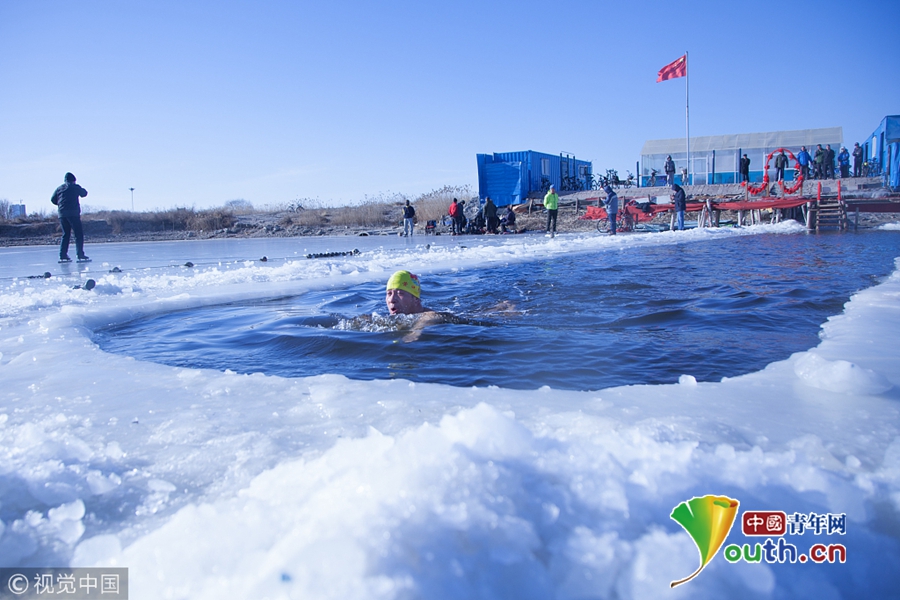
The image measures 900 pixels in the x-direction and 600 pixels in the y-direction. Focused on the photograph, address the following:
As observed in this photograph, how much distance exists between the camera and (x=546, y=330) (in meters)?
5.15

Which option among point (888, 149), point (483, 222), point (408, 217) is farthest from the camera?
point (888, 149)

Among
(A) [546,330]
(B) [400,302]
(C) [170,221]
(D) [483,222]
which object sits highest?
(C) [170,221]

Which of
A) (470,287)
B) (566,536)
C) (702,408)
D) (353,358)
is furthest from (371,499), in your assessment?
(470,287)

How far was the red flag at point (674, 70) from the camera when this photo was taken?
27594mm

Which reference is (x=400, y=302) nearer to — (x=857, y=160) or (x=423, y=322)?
(x=423, y=322)

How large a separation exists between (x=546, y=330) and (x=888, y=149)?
29.8 meters

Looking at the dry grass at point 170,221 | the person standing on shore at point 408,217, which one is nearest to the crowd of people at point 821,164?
the person standing on shore at point 408,217

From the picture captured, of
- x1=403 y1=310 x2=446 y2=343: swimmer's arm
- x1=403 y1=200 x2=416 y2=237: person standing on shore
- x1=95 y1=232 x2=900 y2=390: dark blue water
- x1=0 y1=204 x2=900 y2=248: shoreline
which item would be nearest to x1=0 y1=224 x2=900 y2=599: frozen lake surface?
x1=95 y1=232 x2=900 y2=390: dark blue water

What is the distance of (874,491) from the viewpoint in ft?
5.51

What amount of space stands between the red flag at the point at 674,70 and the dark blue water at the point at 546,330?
21.5 metres

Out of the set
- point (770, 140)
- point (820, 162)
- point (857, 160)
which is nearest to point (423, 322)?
point (820, 162)

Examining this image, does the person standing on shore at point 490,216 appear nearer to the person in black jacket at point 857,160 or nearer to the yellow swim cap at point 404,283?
the yellow swim cap at point 404,283

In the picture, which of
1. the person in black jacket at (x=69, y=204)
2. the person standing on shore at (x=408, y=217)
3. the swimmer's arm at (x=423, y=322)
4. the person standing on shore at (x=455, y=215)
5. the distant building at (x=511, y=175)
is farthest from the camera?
the distant building at (x=511, y=175)

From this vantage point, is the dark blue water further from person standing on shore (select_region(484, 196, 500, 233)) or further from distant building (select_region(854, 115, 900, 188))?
distant building (select_region(854, 115, 900, 188))
